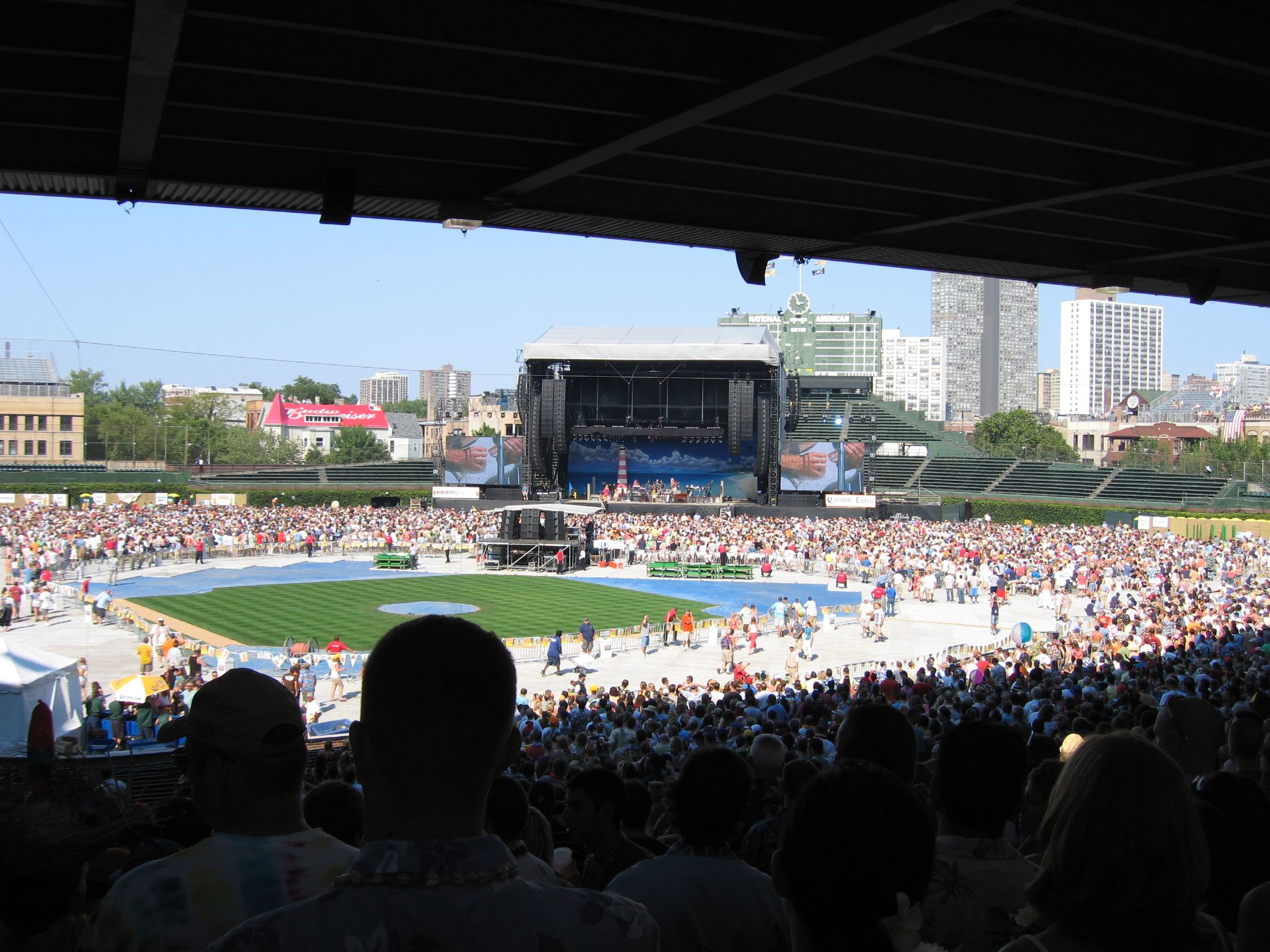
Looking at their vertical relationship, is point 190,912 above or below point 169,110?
below

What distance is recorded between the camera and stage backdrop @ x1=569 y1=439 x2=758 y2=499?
218ft

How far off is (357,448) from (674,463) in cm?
7393

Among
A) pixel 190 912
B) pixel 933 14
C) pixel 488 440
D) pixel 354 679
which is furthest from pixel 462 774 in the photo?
pixel 488 440

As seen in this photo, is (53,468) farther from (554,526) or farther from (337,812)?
(337,812)

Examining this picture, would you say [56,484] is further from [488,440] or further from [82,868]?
[82,868]

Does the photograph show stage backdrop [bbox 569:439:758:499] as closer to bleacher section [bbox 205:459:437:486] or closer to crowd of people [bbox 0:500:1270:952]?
bleacher section [bbox 205:459:437:486]

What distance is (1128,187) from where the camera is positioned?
9148 mm

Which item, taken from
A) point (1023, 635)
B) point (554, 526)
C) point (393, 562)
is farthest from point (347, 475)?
point (1023, 635)

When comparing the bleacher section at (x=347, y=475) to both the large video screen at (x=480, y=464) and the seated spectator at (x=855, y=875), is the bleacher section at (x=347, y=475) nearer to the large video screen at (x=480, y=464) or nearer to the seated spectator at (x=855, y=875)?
the large video screen at (x=480, y=464)

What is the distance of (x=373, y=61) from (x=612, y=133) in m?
1.90

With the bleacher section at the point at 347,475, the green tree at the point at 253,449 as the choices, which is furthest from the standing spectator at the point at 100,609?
the green tree at the point at 253,449

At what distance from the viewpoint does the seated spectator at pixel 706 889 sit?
305cm

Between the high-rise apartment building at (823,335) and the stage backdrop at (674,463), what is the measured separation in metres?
120

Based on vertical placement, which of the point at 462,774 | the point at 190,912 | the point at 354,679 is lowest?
the point at 354,679
